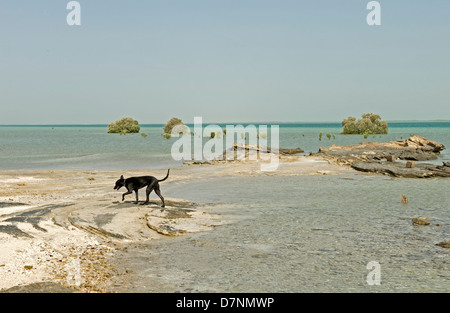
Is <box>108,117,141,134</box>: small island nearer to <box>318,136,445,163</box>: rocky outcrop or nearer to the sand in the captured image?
<box>318,136,445,163</box>: rocky outcrop

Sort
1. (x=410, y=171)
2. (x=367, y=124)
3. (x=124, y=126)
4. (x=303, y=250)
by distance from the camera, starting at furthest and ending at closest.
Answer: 1. (x=124, y=126)
2. (x=367, y=124)
3. (x=410, y=171)
4. (x=303, y=250)

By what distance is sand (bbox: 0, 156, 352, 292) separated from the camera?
9047 mm

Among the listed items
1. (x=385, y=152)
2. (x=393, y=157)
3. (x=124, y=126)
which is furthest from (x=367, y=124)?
(x=124, y=126)

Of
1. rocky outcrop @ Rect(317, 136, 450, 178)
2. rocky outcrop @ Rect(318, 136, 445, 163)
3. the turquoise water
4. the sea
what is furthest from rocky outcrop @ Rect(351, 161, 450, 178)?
the turquoise water

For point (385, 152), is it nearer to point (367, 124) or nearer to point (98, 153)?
point (98, 153)

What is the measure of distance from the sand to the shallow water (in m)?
0.71

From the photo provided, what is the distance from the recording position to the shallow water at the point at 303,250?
887cm

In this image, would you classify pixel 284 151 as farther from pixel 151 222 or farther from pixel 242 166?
pixel 151 222

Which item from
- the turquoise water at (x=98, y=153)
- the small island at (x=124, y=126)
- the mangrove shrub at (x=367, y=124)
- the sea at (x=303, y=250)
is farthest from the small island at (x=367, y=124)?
the sea at (x=303, y=250)

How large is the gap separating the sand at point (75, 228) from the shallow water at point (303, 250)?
2.33 ft

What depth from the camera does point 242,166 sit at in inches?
1375

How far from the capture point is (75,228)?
12.9 meters

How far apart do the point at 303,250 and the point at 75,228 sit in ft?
23.2

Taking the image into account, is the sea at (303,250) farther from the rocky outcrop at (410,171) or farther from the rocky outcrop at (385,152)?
the rocky outcrop at (385,152)
